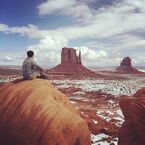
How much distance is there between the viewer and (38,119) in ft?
31.2

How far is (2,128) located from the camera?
10.1m

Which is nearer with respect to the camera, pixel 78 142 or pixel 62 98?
pixel 78 142

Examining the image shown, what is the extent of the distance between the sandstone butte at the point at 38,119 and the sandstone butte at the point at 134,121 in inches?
61.0

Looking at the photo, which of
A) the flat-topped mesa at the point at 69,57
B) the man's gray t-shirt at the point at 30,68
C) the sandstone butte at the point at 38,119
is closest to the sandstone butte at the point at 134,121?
the sandstone butte at the point at 38,119

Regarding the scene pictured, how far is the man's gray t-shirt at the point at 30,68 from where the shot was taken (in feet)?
38.9

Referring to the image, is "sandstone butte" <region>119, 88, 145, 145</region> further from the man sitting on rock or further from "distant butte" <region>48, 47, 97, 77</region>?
"distant butte" <region>48, 47, 97, 77</region>

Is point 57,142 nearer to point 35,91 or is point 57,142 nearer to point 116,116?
point 35,91

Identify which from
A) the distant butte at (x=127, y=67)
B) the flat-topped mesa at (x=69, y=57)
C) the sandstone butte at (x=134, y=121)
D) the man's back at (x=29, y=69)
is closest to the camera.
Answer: the sandstone butte at (x=134, y=121)

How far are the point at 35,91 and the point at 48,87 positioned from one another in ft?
2.18

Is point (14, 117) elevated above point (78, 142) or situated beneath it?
elevated above

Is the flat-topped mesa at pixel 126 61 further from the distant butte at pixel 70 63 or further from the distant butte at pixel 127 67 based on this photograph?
the distant butte at pixel 70 63

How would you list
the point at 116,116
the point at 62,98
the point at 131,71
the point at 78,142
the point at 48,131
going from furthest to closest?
1. the point at 131,71
2. the point at 116,116
3. the point at 62,98
4. the point at 78,142
5. the point at 48,131

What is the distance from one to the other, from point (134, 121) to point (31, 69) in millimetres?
4573

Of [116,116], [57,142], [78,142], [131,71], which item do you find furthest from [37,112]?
[131,71]
